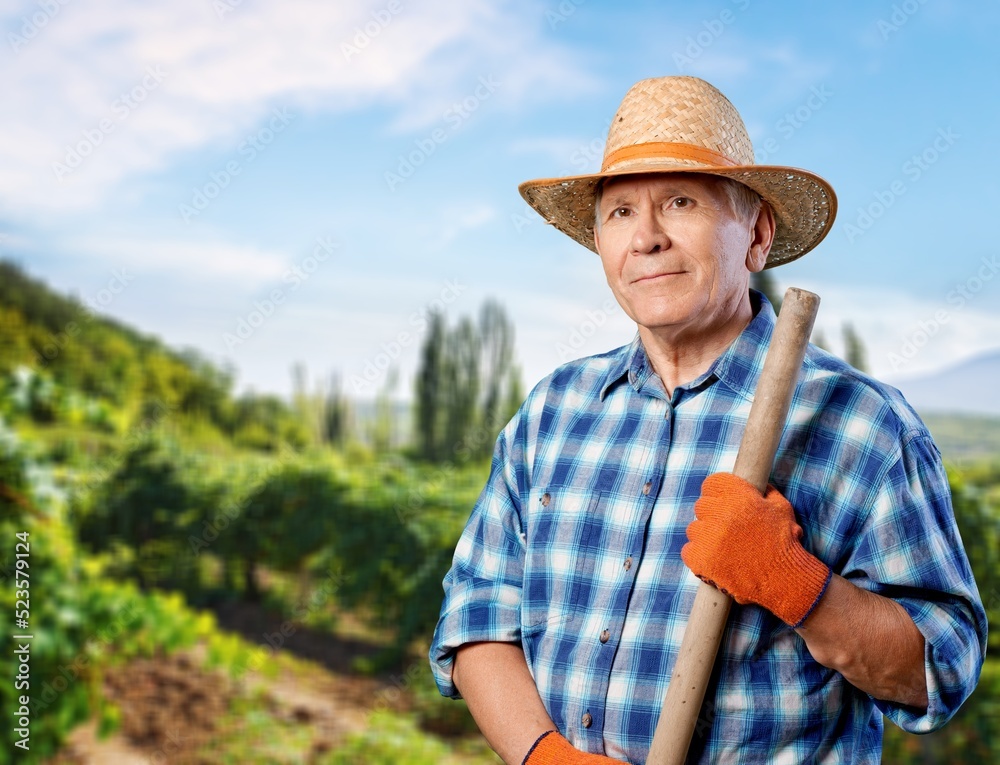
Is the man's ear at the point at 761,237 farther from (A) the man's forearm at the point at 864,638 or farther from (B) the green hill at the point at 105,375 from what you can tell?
(B) the green hill at the point at 105,375

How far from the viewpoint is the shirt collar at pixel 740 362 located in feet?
5.39

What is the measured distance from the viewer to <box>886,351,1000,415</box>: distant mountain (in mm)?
3822

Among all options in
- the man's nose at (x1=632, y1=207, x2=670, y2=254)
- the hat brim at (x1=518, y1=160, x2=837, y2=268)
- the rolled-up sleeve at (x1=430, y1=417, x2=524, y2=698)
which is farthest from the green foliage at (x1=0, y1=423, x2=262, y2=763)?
the man's nose at (x1=632, y1=207, x2=670, y2=254)

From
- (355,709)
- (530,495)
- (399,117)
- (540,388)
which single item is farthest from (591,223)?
(355,709)

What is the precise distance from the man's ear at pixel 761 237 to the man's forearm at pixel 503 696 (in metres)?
0.78

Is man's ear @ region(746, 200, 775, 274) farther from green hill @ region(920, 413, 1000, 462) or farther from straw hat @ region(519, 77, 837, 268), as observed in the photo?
green hill @ region(920, 413, 1000, 462)

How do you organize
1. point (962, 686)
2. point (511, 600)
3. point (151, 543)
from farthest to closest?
1. point (151, 543)
2. point (511, 600)
3. point (962, 686)

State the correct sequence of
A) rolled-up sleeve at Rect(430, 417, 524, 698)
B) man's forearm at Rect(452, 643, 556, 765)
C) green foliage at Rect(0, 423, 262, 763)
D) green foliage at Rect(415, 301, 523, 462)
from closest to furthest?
man's forearm at Rect(452, 643, 556, 765) < rolled-up sleeve at Rect(430, 417, 524, 698) < green foliage at Rect(0, 423, 262, 763) < green foliage at Rect(415, 301, 523, 462)

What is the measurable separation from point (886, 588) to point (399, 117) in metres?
3.40

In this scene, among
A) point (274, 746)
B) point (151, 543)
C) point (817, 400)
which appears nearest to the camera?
point (817, 400)

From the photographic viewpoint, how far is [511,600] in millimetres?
1756

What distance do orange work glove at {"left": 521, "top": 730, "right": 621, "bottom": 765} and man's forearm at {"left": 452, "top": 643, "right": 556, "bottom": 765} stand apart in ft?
0.09

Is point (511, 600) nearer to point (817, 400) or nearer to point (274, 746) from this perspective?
point (817, 400)

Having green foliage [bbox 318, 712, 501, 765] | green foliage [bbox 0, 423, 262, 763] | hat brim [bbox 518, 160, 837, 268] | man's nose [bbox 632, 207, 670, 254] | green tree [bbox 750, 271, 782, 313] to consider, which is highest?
green tree [bbox 750, 271, 782, 313]
